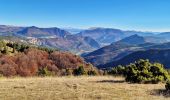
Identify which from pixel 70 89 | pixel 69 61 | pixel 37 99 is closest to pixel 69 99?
pixel 37 99

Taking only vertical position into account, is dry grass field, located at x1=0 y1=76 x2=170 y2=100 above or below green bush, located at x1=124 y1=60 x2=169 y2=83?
below

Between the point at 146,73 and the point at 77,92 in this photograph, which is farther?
the point at 146,73

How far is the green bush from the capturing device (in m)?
33.7

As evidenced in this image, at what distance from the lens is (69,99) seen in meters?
23.1

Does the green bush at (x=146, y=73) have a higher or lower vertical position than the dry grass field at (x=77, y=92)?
higher

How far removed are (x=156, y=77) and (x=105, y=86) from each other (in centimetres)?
655

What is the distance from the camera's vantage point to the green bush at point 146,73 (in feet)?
111

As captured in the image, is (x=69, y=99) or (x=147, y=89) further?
(x=147, y=89)

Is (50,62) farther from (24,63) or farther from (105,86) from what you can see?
(105,86)

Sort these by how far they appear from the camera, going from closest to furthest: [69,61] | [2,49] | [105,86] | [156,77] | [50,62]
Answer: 1. [105,86]
2. [156,77]
3. [2,49]
4. [50,62]
5. [69,61]

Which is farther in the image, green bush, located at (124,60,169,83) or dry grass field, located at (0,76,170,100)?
green bush, located at (124,60,169,83)

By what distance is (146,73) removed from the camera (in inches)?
1377

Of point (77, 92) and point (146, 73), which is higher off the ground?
point (146, 73)

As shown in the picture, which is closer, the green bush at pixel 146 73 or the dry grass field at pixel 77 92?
the dry grass field at pixel 77 92
